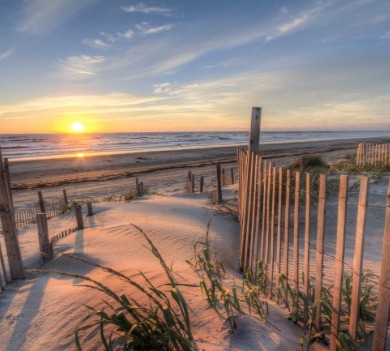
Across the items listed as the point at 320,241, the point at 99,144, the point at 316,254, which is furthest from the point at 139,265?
the point at 99,144

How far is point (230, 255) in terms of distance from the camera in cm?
547

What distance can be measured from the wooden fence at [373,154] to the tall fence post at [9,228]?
1241cm

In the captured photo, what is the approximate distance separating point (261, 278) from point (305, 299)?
2.57ft

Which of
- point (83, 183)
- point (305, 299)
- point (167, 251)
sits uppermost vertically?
point (305, 299)

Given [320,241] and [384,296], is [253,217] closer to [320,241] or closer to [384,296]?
[320,241]

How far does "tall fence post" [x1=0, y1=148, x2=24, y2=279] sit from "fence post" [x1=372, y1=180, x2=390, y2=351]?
423 centimetres

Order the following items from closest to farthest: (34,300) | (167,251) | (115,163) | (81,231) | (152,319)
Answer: (152,319) → (34,300) → (167,251) → (81,231) → (115,163)

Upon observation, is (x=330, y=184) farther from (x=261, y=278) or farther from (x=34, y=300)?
(x=34, y=300)

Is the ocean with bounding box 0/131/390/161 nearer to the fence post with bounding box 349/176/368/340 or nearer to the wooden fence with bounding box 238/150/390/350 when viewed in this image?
the wooden fence with bounding box 238/150/390/350

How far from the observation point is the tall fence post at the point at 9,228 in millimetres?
4119

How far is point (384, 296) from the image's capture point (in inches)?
82.2

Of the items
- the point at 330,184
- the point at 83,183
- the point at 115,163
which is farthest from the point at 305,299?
the point at 115,163

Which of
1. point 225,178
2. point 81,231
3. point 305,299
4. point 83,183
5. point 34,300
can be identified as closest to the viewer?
point 305,299

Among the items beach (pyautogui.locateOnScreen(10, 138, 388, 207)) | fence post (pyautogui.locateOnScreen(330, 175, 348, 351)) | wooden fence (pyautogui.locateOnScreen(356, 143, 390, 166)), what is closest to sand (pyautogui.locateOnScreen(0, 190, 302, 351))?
fence post (pyautogui.locateOnScreen(330, 175, 348, 351))
